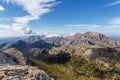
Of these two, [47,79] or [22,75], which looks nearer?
[22,75]

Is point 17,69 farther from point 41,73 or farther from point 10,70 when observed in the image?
point 41,73

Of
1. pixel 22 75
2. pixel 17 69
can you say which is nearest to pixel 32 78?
pixel 22 75

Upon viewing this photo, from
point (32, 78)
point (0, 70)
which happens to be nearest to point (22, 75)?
point (32, 78)

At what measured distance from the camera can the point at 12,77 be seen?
39875 mm

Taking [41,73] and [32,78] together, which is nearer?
[32,78]

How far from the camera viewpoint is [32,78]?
136ft

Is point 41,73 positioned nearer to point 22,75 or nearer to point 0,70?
point 22,75

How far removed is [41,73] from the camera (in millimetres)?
44875

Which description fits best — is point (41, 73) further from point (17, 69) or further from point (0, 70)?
point (0, 70)

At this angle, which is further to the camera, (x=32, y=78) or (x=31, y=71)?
(x=31, y=71)

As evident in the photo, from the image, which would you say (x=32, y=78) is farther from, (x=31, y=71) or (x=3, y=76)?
(x=3, y=76)

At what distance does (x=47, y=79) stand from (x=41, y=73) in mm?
1872

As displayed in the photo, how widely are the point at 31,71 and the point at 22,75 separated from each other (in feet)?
8.59

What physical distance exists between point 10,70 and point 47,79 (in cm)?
822
